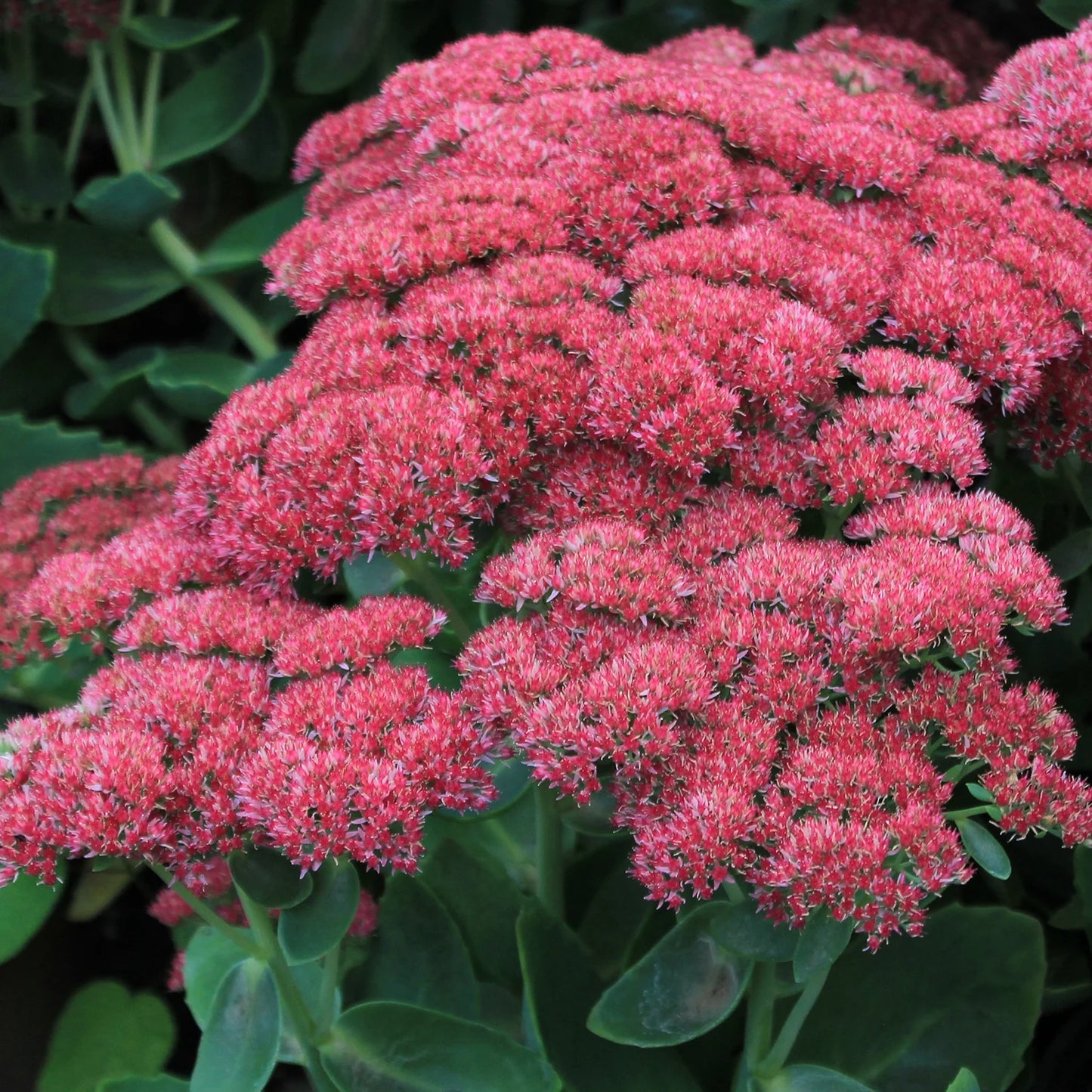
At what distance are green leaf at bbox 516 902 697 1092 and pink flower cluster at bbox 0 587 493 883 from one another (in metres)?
0.19

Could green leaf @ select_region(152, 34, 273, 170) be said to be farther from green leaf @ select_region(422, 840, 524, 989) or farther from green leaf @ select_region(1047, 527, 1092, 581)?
green leaf @ select_region(1047, 527, 1092, 581)

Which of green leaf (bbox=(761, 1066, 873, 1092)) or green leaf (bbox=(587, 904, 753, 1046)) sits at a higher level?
green leaf (bbox=(587, 904, 753, 1046))

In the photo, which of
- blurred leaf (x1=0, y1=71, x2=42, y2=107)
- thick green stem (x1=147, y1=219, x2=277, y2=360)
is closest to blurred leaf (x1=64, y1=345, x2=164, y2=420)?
thick green stem (x1=147, y1=219, x2=277, y2=360)

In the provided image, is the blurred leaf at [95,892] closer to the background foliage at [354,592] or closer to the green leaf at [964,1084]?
the background foliage at [354,592]

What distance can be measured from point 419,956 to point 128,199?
108 cm

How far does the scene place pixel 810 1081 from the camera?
0.93 m

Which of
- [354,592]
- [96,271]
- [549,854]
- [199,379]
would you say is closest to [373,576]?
[354,592]

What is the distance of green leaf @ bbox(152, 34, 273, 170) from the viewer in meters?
1.71

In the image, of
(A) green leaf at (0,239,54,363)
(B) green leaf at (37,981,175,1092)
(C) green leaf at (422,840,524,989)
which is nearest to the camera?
(C) green leaf at (422,840,524,989)

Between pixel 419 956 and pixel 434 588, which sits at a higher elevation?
pixel 434 588

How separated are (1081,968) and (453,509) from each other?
85 centimetres

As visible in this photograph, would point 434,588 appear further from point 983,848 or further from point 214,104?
point 214,104

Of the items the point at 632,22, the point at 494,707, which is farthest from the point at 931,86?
the point at 494,707

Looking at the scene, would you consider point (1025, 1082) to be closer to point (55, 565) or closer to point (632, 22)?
point (55, 565)
